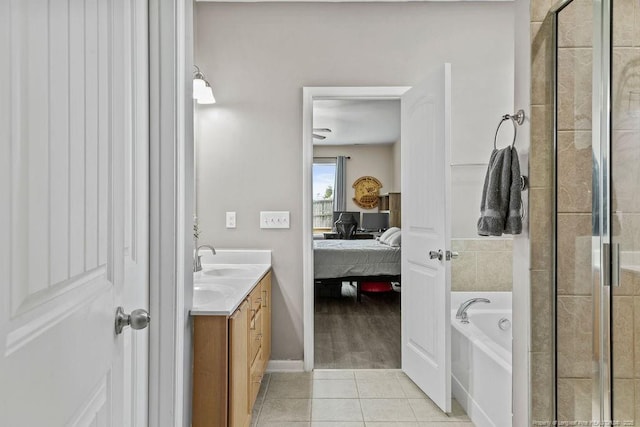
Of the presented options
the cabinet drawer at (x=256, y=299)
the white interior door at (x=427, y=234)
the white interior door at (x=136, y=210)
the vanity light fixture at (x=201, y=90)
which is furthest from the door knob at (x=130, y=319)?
the vanity light fixture at (x=201, y=90)

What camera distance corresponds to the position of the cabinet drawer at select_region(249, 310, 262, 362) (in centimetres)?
209

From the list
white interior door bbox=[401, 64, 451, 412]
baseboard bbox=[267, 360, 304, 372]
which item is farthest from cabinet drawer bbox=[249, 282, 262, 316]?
white interior door bbox=[401, 64, 451, 412]

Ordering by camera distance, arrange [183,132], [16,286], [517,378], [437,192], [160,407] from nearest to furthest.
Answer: [16,286], [160,407], [183,132], [517,378], [437,192]

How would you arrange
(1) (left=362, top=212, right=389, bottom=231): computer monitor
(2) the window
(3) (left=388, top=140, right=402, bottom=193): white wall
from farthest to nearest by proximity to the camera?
(2) the window → (3) (left=388, top=140, right=402, bottom=193): white wall → (1) (left=362, top=212, right=389, bottom=231): computer monitor

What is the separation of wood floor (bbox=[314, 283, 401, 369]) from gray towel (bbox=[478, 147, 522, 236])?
1.68 metres

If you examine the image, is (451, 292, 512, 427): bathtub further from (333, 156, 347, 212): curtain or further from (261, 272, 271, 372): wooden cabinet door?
(333, 156, 347, 212): curtain

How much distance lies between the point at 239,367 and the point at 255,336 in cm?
49

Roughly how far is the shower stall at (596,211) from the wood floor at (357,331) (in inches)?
68.6

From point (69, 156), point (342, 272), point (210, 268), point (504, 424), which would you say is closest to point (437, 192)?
point (504, 424)

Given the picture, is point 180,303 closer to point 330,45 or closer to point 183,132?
point 183,132

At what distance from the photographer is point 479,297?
291 centimetres

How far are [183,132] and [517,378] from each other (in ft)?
5.27

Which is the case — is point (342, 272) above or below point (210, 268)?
below

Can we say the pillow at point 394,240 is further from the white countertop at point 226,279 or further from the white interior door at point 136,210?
the white interior door at point 136,210
